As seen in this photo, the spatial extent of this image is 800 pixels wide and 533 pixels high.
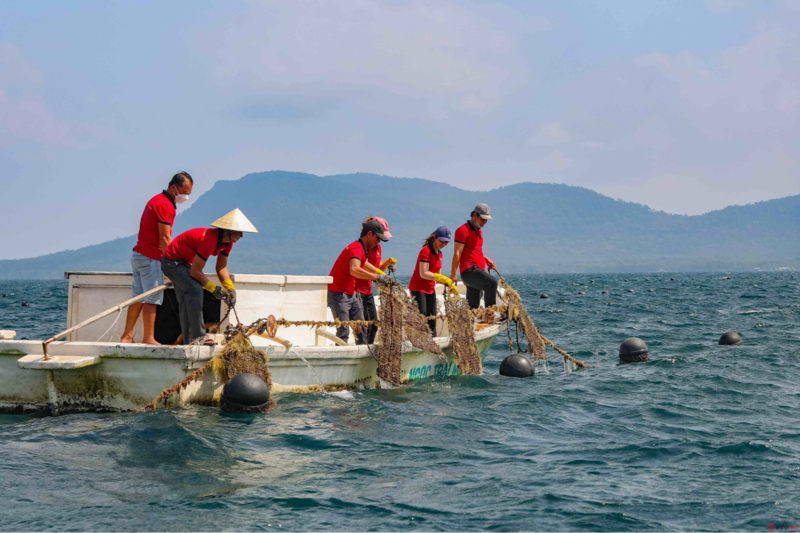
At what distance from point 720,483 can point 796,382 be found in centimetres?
603

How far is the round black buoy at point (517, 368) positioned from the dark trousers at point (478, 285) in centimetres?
100

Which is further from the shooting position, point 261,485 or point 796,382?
point 796,382

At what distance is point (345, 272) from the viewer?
9.82 m

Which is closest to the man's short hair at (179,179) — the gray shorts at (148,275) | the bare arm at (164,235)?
the bare arm at (164,235)

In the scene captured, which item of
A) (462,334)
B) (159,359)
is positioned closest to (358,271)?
(462,334)

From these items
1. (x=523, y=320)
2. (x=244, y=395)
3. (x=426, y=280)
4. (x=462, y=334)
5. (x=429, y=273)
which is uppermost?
(x=429, y=273)

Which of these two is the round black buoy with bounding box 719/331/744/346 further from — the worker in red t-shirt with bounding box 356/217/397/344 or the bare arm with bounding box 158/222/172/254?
the bare arm with bounding box 158/222/172/254

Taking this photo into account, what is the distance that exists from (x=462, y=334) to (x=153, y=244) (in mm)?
4649

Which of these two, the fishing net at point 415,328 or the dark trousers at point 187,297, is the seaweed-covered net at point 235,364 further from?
the fishing net at point 415,328

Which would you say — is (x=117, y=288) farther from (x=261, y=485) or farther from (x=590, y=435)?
(x=590, y=435)

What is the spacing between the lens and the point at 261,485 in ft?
19.0

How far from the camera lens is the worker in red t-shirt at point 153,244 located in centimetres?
836

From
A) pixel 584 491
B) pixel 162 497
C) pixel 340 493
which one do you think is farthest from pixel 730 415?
pixel 162 497

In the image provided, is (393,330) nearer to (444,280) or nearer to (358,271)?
(358,271)
